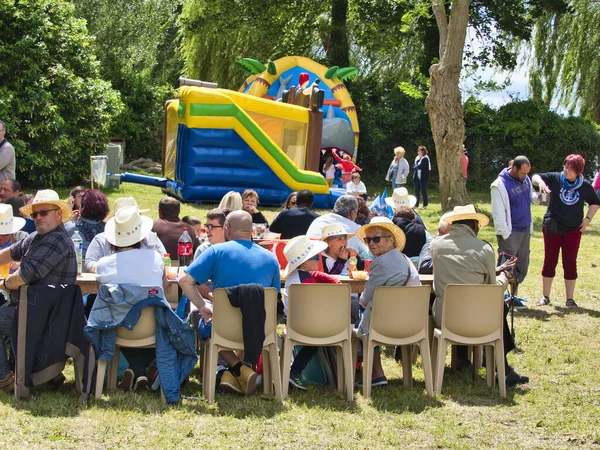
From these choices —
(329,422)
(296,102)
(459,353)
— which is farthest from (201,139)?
(329,422)

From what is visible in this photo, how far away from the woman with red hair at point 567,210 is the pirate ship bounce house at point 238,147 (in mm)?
8489

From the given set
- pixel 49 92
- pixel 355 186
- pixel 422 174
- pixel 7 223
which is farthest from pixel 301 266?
pixel 422 174

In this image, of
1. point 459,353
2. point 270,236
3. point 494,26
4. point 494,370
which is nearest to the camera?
point 494,370

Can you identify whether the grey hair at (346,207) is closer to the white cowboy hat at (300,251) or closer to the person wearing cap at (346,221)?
the person wearing cap at (346,221)

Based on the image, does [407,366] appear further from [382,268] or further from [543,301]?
[543,301]

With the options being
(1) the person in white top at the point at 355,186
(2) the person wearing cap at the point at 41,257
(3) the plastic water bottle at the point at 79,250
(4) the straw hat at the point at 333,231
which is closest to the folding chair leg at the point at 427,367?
(4) the straw hat at the point at 333,231

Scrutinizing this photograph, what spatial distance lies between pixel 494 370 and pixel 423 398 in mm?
744

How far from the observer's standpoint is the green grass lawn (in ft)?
17.5

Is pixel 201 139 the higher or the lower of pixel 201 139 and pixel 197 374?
the higher

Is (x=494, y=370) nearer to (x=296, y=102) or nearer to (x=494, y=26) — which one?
(x=296, y=102)

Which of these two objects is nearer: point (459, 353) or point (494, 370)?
point (494, 370)

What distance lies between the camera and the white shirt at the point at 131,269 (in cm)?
599

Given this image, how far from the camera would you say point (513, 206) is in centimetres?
943

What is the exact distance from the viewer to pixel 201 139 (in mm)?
17109
